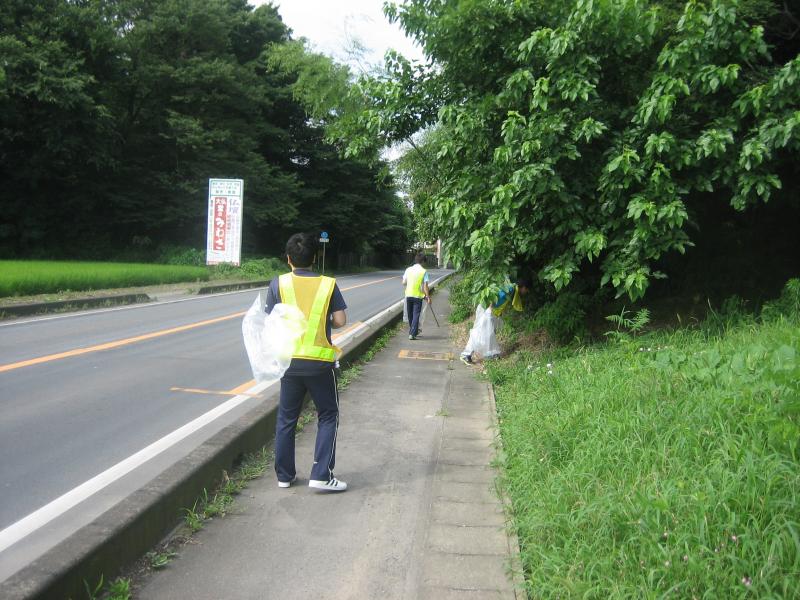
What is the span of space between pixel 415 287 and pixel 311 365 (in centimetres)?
754

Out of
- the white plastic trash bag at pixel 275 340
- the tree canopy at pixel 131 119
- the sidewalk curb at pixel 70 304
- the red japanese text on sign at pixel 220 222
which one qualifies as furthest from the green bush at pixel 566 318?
the red japanese text on sign at pixel 220 222

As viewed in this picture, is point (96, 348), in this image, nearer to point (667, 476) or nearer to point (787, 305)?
point (667, 476)

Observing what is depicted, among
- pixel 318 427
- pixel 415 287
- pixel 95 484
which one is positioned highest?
pixel 415 287

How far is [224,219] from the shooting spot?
94.3 ft

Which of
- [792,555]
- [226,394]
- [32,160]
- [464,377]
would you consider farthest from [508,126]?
[32,160]

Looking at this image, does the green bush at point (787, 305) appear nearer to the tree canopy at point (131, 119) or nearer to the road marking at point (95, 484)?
the road marking at point (95, 484)

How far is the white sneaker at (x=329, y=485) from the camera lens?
4.20 meters

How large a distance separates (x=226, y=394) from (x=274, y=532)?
366cm

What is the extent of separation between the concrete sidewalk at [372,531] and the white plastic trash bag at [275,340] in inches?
32.2

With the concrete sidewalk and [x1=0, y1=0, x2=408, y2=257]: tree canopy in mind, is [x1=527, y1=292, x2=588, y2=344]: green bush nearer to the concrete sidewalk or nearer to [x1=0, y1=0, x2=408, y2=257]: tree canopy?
the concrete sidewalk

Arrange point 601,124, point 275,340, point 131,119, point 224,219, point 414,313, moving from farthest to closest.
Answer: point 131,119 → point 224,219 → point 414,313 → point 601,124 → point 275,340

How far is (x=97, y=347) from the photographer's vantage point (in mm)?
9562

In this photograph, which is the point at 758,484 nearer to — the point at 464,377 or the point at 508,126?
the point at 508,126

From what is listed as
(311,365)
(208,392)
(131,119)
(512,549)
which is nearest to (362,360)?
(208,392)
